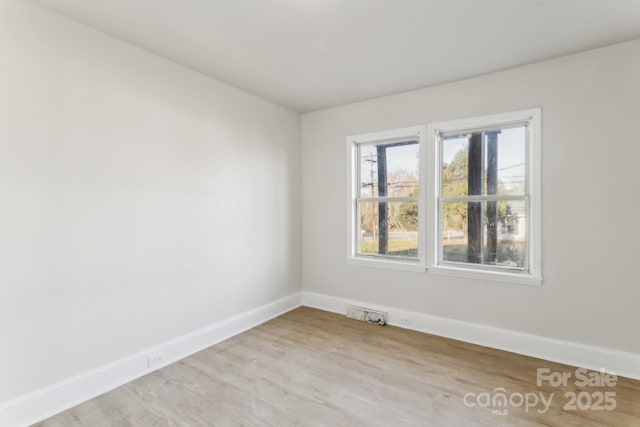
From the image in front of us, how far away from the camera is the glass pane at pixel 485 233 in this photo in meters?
3.03

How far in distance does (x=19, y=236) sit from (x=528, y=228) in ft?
13.3

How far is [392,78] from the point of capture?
10.3ft

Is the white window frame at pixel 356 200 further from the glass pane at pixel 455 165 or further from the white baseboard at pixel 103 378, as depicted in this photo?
the white baseboard at pixel 103 378

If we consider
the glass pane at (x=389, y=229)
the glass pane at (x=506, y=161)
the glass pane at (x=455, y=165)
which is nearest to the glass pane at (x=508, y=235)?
the glass pane at (x=506, y=161)

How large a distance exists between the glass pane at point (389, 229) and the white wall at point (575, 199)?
47 cm

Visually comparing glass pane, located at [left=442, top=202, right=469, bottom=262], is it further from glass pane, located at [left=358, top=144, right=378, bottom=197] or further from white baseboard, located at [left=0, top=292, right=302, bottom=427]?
white baseboard, located at [left=0, top=292, right=302, bottom=427]

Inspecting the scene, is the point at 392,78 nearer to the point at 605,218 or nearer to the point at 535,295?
the point at 605,218

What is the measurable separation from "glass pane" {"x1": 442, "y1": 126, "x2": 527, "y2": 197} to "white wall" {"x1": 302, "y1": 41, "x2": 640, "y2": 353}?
239 millimetres

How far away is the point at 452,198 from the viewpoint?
333 cm

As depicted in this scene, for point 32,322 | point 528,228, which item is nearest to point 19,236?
point 32,322

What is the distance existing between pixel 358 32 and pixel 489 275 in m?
2.53

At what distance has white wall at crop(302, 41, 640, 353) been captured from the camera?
8.19 feet

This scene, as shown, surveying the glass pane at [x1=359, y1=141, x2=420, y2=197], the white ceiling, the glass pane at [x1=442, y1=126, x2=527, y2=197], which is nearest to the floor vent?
the glass pane at [x1=359, y1=141, x2=420, y2=197]

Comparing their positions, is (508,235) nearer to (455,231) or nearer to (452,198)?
(455,231)
